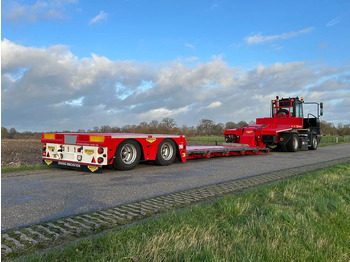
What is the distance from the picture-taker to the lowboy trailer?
320 inches

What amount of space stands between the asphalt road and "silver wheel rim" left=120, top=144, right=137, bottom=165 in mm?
390

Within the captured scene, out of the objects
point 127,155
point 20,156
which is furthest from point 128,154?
point 20,156

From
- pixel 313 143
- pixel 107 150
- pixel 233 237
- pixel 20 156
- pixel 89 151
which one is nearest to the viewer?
pixel 233 237

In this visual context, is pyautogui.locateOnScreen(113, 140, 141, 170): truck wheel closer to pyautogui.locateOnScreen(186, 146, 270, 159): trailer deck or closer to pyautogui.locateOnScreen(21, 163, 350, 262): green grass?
pyautogui.locateOnScreen(186, 146, 270, 159): trailer deck

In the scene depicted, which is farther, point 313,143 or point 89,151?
point 313,143

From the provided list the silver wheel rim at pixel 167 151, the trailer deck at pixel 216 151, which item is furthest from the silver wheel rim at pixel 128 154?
the trailer deck at pixel 216 151

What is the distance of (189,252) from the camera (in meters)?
2.77

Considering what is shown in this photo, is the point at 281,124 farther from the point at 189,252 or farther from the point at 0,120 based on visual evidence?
the point at 0,120

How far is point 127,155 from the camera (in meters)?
9.02

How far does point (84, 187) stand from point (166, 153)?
439cm

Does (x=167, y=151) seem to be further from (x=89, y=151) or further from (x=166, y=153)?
(x=89, y=151)

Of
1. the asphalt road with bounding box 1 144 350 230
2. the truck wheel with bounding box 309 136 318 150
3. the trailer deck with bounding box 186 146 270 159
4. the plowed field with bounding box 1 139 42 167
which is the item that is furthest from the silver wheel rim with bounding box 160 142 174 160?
the truck wheel with bounding box 309 136 318 150

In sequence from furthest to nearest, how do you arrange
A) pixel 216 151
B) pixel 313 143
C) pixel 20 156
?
pixel 313 143 < pixel 20 156 < pixel 216 151

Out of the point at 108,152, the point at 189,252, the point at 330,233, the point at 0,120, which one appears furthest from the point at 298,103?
the point at 0,120
